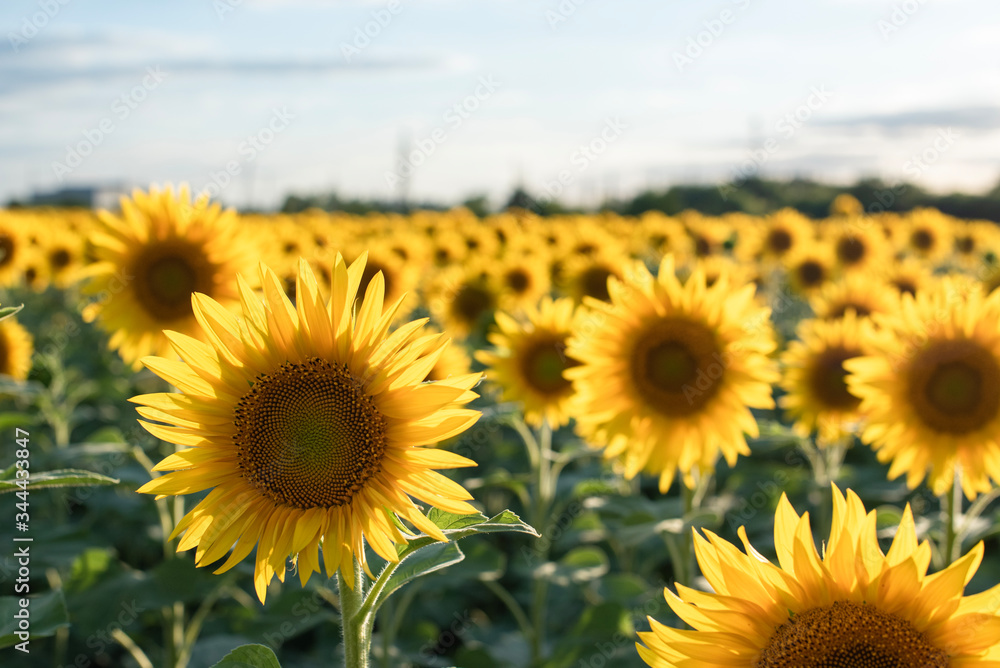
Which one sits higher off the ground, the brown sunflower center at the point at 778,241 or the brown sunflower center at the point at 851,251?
the brown sunflower center at the point at 778,241

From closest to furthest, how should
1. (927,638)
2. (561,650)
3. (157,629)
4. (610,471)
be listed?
(927,638)
(561,650)
(610,471)
(157,629)

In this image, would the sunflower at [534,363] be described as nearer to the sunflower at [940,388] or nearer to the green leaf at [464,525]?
the sunflower at [940,388]

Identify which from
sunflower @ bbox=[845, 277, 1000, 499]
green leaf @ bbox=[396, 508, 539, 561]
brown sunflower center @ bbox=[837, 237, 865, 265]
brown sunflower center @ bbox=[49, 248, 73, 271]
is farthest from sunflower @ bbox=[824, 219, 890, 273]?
brown sunflower center @ bbox=[49, 248, 73, 271]

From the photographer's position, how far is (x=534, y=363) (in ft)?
16.7

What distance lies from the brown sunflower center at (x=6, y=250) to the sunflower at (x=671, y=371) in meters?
7.91

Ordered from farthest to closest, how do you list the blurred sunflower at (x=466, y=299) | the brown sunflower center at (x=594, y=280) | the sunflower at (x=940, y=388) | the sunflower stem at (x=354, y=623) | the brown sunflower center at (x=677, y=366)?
1. the blurred sunflower at (x=466, y=299)
2. the brown sunflower center at (x=594, y=280)
3. the brown sunflower center at (x=677, y=366)
4. the sunflower at (x=940, y=388)
5. the sunflower stem at (x=354, y=623)

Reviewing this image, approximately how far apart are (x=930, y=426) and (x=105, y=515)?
579 centimetres

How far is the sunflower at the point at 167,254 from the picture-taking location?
13.8 feet

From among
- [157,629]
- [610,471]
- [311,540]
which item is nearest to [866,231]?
[610,471]

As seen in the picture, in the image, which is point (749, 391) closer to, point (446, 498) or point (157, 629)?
point (446, 498)

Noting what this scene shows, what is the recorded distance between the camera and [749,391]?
407 cm

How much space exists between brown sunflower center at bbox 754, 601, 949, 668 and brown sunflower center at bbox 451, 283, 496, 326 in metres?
6.25

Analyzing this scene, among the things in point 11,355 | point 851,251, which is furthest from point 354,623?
point 851,251

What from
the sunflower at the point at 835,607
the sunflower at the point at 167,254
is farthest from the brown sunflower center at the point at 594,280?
the sunflower at the point at 835,607
